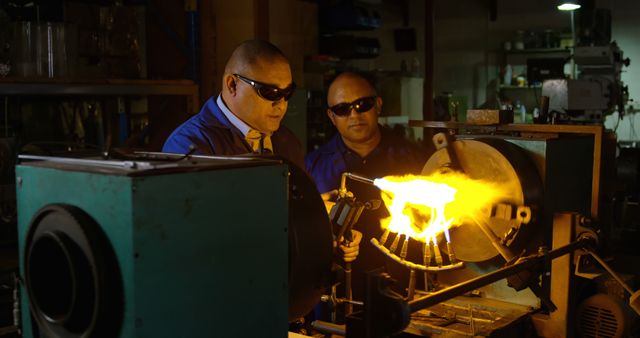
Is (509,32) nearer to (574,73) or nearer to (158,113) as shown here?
(574,73)

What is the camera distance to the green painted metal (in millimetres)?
1046

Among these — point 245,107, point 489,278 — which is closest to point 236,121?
point 245,107

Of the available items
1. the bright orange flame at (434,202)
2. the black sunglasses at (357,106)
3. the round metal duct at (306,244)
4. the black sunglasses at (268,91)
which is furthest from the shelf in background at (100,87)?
the round metal duct at (306,244)

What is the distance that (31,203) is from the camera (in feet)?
4.09

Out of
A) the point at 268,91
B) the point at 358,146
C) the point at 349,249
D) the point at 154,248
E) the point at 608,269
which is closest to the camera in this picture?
the point at 154,248

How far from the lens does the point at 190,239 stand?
111cm

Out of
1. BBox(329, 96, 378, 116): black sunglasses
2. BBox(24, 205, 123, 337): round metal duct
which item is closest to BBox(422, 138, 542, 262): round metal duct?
BBox(329, 96, 378, 116): black sunglasses

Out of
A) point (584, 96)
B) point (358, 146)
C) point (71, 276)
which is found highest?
point (584, 96)

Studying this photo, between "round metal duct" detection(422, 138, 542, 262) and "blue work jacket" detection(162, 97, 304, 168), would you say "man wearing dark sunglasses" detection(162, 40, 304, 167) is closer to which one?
"blue work jacket" detection(162, 97, 304, 168)

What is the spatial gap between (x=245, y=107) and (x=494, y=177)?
0.89 m

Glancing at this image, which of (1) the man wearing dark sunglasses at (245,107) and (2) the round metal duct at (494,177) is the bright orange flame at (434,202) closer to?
(2) the round metal duct at (494,177)

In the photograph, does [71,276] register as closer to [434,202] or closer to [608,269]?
[434,202]

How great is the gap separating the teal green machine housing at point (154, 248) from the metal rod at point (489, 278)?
277 millimetres

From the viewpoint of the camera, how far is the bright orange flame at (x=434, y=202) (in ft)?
5.65
